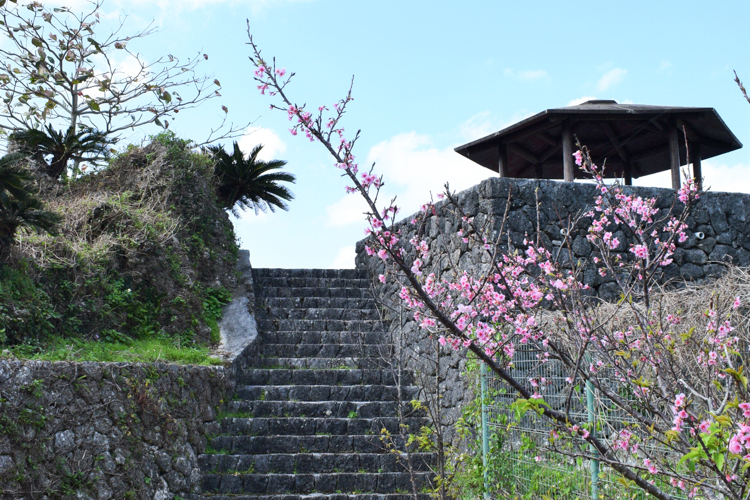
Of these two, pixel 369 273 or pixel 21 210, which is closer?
pixel 21 210

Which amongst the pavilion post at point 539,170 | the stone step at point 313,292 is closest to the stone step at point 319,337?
the stone step at point 313,292

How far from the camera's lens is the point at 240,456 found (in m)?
6.05

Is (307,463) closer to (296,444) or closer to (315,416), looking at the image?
(296,444)

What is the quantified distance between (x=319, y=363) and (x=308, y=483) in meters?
1.96

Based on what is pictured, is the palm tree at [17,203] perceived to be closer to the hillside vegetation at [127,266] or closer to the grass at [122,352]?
the hillside vegetation at [127,266]

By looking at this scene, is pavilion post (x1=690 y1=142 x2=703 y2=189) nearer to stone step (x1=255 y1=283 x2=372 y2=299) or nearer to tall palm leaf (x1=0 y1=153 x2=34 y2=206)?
stone step (x1=255 y1=283 x2=372 y2=299)

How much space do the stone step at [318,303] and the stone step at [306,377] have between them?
1694 millimetres

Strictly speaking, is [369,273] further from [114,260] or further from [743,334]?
[743,334]

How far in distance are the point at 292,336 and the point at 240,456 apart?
2.31m

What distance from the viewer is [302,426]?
6523mm

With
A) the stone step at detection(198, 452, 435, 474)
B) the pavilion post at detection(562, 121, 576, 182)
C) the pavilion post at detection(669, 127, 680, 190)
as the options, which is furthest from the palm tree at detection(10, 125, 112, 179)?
the pavilion post at detection(669, 127, 680, 190)

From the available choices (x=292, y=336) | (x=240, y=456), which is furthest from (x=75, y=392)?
(x=292, y=336)

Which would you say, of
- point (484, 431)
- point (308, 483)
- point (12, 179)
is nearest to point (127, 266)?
point (12, 179)

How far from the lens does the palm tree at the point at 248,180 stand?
482 inches
